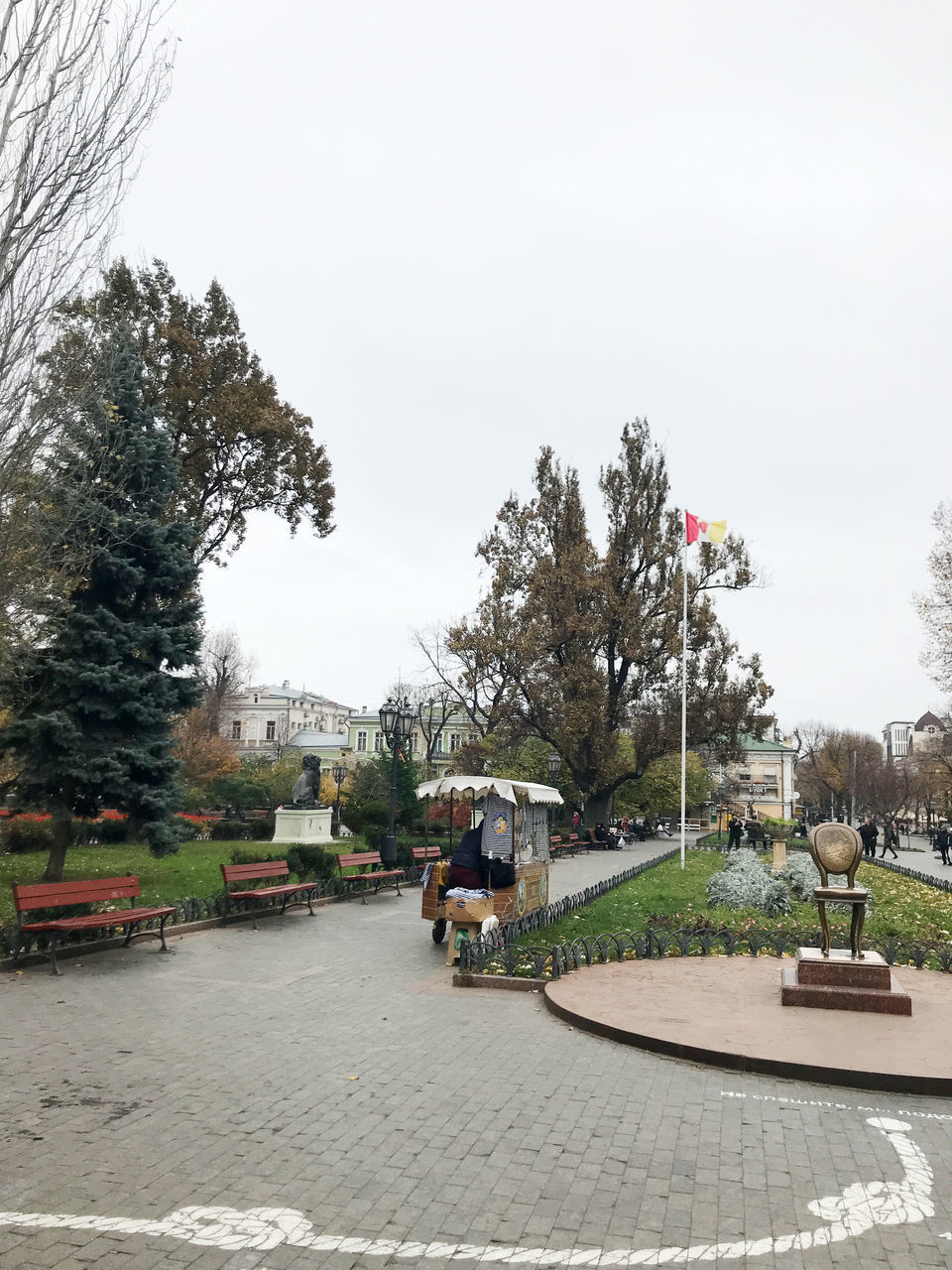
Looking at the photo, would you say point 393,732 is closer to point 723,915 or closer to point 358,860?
point 358,860

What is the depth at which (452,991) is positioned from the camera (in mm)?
10125

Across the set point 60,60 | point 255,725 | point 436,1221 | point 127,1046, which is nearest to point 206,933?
point 127,1046

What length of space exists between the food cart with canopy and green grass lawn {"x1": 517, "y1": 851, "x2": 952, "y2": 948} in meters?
0.55

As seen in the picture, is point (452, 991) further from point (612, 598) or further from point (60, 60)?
point (612, 598)

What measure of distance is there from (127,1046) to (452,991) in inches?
140

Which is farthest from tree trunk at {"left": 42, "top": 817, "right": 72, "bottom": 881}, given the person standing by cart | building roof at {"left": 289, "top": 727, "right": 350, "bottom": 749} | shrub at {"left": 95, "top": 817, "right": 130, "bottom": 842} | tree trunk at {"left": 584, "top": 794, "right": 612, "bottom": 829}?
building roof at {"left": 289, "top": 727, "right": 350, "bottom": 749}

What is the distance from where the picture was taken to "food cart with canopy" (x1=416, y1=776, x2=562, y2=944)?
42.8ft

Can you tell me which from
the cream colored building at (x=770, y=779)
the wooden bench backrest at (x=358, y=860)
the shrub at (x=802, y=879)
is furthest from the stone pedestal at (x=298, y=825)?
the cream colored building at (x=770, y=779)

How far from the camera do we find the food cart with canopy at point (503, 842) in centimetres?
1304

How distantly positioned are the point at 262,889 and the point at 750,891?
8711 millimetres

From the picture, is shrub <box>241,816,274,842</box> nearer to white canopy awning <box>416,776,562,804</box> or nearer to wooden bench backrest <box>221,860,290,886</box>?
wooden bench backrest <box>221,860,290,886</box>

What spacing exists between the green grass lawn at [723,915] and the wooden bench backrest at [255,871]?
5.00 m

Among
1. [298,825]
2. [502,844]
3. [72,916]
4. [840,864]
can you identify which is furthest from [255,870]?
[298,825]

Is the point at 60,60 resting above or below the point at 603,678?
above
